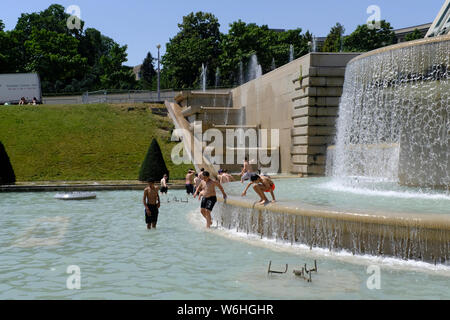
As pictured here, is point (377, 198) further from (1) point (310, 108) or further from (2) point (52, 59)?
(2) point (52, 59)

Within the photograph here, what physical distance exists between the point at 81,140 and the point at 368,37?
50.9m

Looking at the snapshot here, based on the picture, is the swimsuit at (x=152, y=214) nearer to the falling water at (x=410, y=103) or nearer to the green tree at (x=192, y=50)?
the falling water at (x=410, y=103)

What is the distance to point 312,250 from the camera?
9.05 meters

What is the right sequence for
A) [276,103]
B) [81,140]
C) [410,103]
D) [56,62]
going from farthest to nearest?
[56,62]
[81,140]
[276,103]
[410,103]

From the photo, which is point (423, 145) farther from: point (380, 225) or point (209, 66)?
point (209, 66)

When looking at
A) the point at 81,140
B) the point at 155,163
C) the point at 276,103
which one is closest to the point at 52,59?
the point at 81,140

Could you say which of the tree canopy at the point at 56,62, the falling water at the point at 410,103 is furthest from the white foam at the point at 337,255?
the tree canopy at the point at 56,62

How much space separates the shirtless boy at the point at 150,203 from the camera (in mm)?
11016

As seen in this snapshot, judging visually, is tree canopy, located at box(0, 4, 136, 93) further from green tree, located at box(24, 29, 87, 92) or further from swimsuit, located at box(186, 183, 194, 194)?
swimsuit, located at box(186, 183, 194, 194)

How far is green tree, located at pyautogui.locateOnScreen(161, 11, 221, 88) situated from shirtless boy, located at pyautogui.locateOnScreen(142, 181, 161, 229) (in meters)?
52.5

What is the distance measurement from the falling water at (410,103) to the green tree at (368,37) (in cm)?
5606

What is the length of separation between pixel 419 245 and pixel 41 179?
20993mm

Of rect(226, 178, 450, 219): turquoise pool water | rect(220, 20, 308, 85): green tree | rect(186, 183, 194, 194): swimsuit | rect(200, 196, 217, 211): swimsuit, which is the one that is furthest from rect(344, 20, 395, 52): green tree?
rect(200, 196, 217, 211): swimsuit

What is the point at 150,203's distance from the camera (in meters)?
11.2
